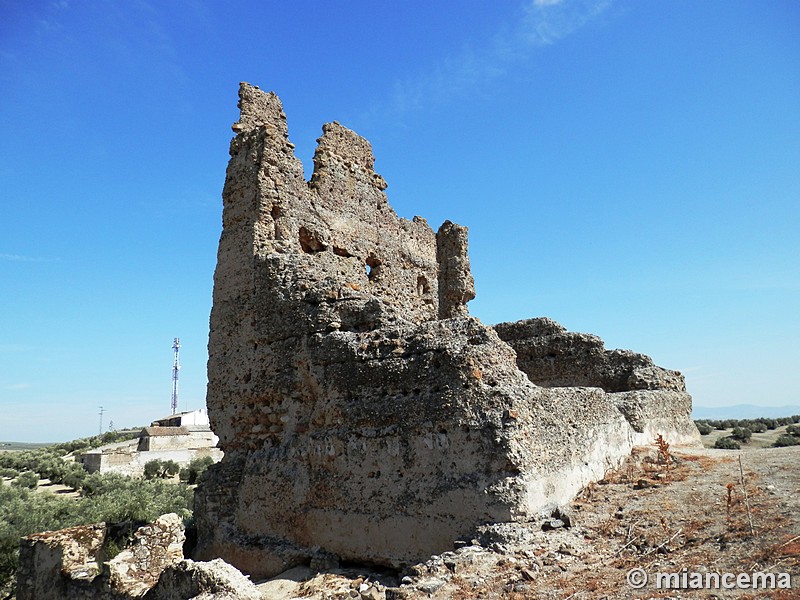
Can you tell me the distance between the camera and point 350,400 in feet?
25.8

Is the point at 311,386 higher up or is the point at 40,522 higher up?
the point at 311,386

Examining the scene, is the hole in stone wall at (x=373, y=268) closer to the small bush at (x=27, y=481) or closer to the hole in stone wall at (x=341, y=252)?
the hole in stone wall at (x=341, y=252)

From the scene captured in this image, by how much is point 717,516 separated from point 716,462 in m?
3.24

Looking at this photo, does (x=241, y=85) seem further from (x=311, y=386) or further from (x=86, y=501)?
(x=86, y=501)

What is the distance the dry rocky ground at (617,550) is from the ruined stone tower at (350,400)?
1.29 feet

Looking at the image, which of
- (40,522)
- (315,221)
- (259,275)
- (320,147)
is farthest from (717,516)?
(40,522)

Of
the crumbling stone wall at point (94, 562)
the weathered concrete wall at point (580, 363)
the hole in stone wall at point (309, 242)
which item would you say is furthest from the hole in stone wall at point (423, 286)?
the crumbling stone wall at point (94, 562)

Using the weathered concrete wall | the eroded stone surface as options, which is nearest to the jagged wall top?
the weathered concrete wall

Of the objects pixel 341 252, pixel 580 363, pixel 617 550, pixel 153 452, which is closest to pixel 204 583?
pixel 617 550

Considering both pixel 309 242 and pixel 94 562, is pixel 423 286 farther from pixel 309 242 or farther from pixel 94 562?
pixel 94 562

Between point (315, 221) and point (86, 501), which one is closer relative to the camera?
point (315, 221)

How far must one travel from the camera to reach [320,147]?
37.2 feet

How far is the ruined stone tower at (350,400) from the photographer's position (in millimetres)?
6746

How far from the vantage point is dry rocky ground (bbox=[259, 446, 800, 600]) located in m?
4.93
